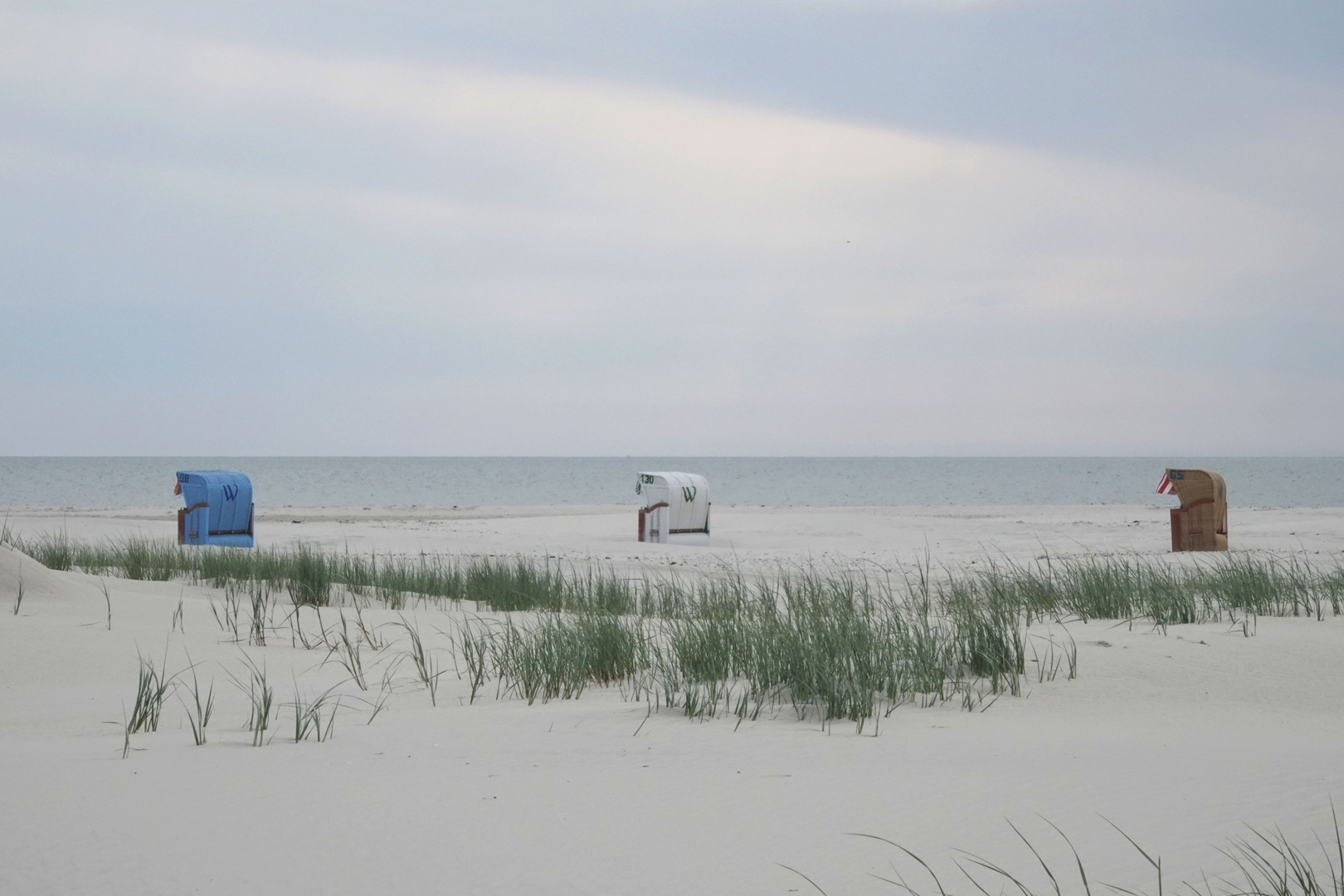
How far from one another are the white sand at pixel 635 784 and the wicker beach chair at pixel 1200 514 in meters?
9.41

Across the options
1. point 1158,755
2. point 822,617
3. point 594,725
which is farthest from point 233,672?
point 1158,755

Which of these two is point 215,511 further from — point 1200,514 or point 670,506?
point 1200,514

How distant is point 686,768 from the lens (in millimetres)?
2641

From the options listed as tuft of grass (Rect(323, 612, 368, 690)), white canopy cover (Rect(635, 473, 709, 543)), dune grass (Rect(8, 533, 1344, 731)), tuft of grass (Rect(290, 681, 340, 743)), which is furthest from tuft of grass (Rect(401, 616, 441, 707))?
white canopy cover (Rect(635, 473, 709, 543))

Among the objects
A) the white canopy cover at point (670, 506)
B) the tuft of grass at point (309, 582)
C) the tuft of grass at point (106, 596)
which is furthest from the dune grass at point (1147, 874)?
the white canopy cover at point (670, 506)

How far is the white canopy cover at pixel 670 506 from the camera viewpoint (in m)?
16.6

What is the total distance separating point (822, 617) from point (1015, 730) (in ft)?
5.71

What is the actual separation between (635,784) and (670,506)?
14106 millimetres

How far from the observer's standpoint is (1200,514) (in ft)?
43.7

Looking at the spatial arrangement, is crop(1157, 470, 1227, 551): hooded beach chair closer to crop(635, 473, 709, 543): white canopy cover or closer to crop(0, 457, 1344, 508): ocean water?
crop(635, 473, 709, 543): white canopy cover

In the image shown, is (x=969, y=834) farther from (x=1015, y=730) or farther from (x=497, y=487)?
(x=497, y=487)

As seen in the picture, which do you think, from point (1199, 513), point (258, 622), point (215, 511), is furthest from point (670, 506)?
point (258, 622)

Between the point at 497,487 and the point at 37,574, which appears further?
the point at 497,487

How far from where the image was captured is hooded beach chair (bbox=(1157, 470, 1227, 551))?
13234mm
